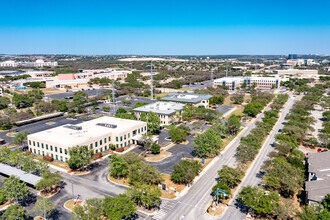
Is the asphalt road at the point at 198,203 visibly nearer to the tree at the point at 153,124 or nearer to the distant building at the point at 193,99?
the tree at the point at 153,124

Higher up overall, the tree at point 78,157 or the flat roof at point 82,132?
the flat roof at point 82,132

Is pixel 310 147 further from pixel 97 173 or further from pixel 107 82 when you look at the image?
pixel 107 82

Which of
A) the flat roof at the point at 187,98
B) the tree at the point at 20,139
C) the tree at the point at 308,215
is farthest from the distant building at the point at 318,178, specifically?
the tree at the point at 20,139

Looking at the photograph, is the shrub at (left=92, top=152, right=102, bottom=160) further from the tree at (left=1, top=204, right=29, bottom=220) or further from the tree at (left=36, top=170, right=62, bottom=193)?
the tree at (left=1, top=204, right=29, bottom=220)

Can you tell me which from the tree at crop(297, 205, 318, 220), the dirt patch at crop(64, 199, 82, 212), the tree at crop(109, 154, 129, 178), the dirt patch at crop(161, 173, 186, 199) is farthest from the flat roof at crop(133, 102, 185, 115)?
the tree at crop(297, 205, 318, 220)

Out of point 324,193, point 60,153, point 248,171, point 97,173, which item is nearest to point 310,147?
point 248,171
